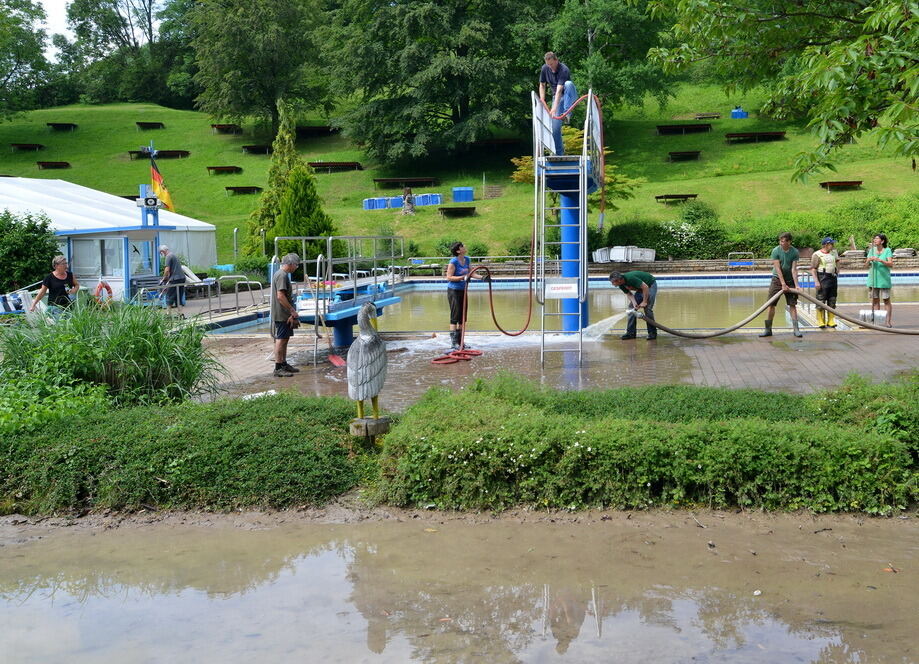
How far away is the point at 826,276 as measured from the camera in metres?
15.9

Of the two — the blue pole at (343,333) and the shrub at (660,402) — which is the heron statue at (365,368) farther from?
the blue pole at (343,333)

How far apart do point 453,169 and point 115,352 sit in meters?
54.3

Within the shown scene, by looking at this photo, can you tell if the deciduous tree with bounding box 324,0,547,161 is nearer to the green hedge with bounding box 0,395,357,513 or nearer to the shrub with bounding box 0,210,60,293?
the shrub with bounding box 0,210,60,293

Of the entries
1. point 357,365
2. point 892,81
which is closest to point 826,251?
point 892,81

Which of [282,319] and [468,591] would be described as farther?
[282,319]

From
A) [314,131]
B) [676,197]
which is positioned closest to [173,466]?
[676,197]

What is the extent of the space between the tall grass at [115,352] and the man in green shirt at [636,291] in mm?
7740

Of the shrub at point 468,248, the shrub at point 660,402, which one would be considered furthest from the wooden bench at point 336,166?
the shrub at point 660,402

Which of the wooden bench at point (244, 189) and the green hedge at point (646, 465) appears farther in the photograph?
the wooden bench at point (244, 189)

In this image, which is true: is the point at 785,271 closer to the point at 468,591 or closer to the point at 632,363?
the point at 632,363

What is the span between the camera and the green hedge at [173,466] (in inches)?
261

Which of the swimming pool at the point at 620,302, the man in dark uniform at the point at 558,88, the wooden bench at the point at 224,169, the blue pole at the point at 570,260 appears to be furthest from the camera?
the wooden bench at the point at 224,169

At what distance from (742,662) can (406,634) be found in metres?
1.69

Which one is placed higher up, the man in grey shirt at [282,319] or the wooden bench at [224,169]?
Result: the wooden bench at [224,169]
